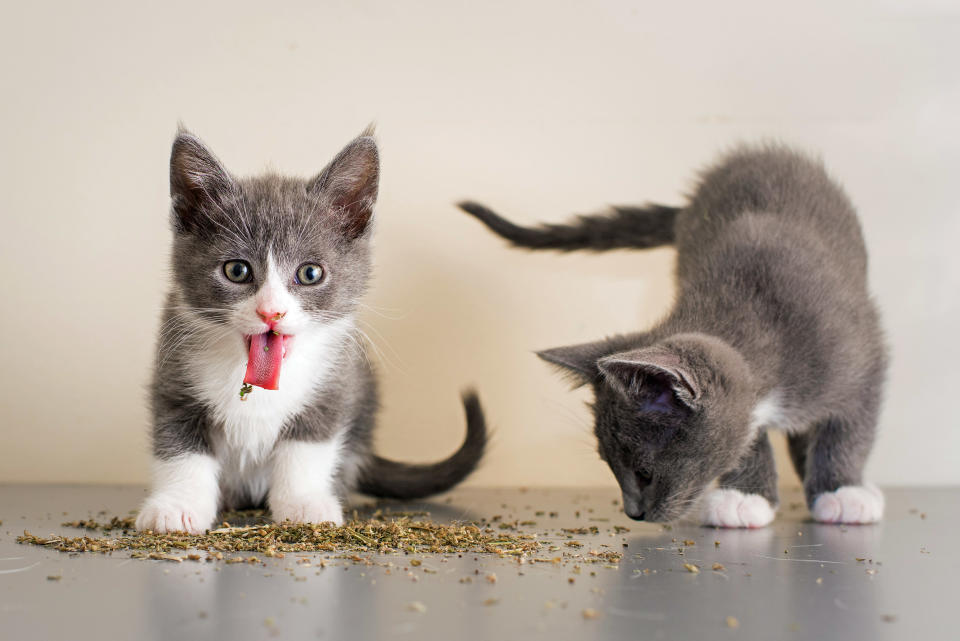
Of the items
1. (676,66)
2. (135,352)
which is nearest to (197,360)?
(135,352)

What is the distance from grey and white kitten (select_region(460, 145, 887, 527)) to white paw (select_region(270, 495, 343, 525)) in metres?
0.62

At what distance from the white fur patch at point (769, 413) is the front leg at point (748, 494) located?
0.42ft

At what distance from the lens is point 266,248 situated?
1.85m

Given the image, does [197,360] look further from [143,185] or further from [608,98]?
[608,98]

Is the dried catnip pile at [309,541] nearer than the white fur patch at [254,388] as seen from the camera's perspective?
Yes

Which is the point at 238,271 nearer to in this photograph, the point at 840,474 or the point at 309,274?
the point at 309,274

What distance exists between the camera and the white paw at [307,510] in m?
1.93

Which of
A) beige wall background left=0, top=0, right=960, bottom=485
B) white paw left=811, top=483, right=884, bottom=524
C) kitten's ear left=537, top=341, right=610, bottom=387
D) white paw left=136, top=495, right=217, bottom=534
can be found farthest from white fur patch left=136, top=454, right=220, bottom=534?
white paw left=811, top=483, right=884, bottom=524

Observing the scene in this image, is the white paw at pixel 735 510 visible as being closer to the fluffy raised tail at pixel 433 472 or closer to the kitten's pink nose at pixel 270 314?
the fluffy raised tail at pixel 433 472

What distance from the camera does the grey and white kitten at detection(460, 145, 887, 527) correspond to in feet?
6.32

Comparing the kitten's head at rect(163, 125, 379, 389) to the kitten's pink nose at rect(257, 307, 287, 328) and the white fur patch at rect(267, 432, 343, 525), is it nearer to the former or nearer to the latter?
the kitten's pink nose at rect(257, 307, 287, 328)

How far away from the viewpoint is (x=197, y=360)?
1985 mm

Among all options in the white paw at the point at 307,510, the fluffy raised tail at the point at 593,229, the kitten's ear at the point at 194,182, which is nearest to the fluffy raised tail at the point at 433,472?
the white paw at the point at 307,510

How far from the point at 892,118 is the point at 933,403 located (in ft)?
3.28
